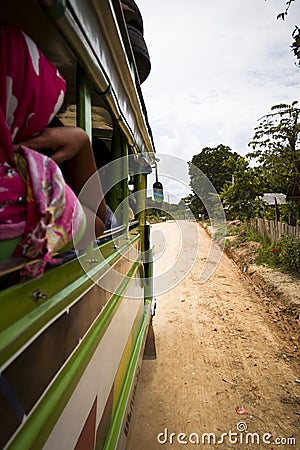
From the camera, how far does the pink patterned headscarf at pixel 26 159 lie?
0.82 metres

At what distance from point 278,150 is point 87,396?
10387 mm

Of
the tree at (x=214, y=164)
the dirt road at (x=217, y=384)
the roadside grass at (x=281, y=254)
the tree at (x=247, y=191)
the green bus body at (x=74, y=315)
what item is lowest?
the dirt road at (x=217, y=384)

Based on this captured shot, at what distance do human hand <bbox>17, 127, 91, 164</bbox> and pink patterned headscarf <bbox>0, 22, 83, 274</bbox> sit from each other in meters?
0.04

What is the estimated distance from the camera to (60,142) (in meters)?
1.04

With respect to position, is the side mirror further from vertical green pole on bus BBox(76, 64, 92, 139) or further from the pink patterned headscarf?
the pink patterned headscarf

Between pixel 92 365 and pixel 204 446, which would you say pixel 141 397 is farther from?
pixel 92 365

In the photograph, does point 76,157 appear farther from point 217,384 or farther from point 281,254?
point 281,254

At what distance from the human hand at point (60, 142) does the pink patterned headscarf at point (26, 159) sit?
4 centimetres

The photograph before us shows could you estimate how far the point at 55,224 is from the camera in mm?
904

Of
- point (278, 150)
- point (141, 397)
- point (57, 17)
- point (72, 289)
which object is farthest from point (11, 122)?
point (278, 150)

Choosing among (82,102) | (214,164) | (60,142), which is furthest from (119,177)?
(214,164)

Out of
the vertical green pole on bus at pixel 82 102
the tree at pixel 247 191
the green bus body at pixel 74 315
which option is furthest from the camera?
the tree at pixel 247 191

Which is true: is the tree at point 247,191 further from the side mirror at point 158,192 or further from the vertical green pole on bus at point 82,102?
the vertical green pole on bus at point 82,102

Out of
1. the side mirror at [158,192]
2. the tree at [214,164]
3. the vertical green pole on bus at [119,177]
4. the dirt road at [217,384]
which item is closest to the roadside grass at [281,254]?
the dirt road at [217,384]
